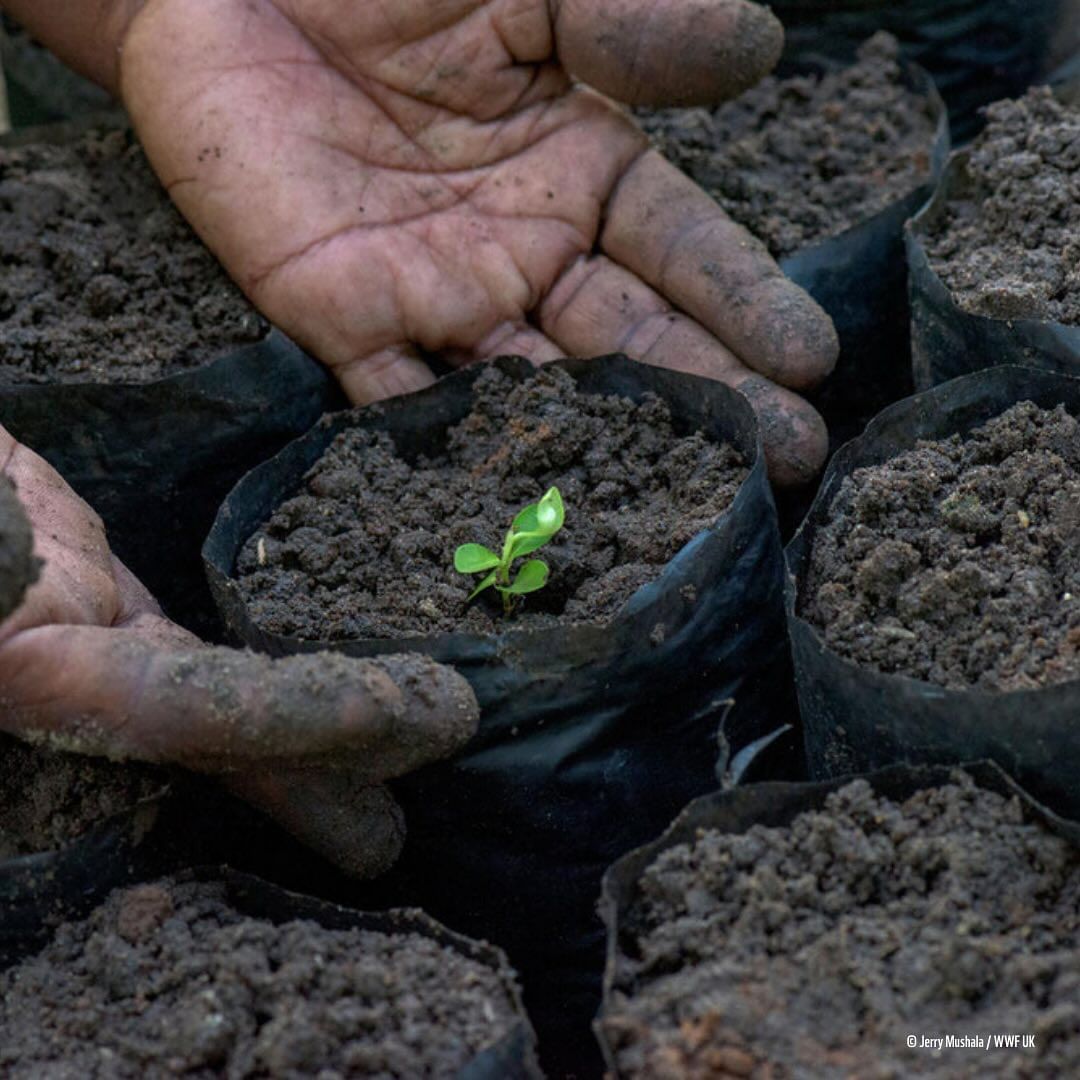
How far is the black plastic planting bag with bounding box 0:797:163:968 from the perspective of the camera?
132 cm

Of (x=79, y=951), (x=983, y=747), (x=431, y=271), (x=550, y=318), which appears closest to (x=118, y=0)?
(x=431, y=271)

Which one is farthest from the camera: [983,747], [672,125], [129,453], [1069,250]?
[672,125]

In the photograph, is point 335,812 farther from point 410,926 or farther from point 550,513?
point 550,513

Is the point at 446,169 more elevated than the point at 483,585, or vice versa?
the point at 446,169

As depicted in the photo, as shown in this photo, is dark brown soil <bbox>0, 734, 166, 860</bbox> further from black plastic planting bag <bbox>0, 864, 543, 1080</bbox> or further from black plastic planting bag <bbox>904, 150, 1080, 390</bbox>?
black plastic planting bag <bbox>904, 150, 1080, 390</bbox>

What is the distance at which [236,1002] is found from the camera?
1.15m

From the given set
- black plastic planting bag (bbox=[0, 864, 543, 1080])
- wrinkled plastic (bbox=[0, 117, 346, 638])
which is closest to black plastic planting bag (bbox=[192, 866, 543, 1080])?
black plastic planting bag (bbox=[0, 864, 543, 1080])

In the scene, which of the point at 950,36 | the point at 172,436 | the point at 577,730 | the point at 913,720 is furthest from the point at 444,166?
the point at 913,720

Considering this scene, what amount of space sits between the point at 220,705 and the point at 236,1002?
0.25m

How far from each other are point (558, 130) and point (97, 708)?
127 cm

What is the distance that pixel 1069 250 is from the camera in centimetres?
177

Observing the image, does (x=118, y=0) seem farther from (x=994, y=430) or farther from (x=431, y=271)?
(x=994, y=430)

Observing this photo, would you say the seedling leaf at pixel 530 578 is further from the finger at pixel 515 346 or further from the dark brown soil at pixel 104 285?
the dark brown soil at pixel 104 285

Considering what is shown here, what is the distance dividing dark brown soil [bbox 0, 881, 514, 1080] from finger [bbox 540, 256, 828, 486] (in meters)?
0.84
